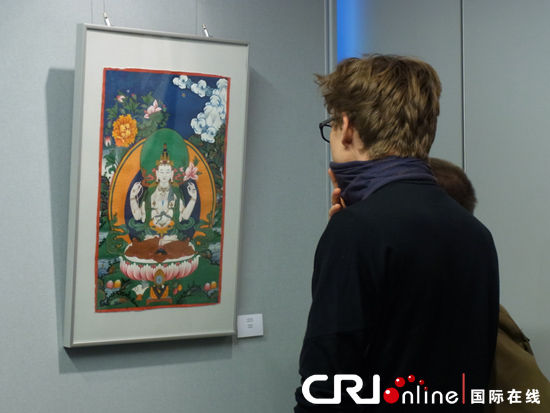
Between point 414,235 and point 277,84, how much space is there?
4.78 ft

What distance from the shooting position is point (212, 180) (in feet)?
7.15

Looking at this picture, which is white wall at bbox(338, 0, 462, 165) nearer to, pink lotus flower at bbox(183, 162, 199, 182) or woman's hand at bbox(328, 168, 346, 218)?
pink lotus flower at bbox(183, 162, 199, 182)

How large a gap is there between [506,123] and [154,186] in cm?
104

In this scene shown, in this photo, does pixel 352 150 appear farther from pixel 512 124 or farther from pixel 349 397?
pixel 512 124

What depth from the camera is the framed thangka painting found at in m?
2.00

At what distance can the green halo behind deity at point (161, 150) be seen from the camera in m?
2.07

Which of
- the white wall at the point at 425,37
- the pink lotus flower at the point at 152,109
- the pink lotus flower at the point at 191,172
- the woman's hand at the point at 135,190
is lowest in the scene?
the woman's hand at the point at 135,190

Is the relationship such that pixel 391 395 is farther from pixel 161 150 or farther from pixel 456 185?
pixel 161 150

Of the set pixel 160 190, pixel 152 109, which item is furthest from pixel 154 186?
pixel 152 109

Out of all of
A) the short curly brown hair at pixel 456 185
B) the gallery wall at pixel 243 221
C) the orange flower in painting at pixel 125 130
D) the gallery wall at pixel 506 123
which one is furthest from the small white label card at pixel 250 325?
the short curly brown hair at pixel 456 185

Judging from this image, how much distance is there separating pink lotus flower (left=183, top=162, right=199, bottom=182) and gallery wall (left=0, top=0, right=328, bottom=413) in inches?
9.3

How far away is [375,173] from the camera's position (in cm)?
107

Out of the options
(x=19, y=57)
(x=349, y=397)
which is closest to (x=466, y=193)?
(x=349, y=397)

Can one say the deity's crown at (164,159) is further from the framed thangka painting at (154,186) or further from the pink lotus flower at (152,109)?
the pink lotus flower at (152,109)
